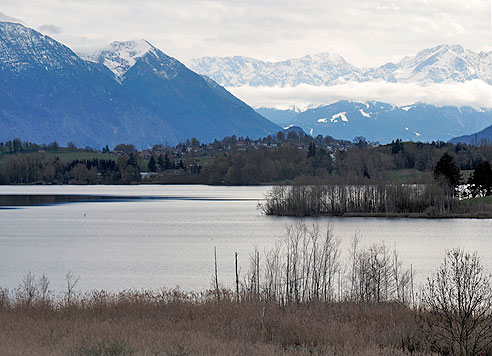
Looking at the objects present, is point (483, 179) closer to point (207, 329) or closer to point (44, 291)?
point (44, 291)

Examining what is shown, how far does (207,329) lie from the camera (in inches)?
921

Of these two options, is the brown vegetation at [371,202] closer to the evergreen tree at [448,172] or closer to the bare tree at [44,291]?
the evergreen tree at [448,172]

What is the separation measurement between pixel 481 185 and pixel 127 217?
61417 mm

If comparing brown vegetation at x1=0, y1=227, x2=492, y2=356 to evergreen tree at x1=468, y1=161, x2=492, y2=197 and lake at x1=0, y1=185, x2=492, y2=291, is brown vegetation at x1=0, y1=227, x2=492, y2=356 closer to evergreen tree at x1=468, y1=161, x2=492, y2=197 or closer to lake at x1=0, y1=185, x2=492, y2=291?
lake at x1=0, y1=185, x2=492, y2=291

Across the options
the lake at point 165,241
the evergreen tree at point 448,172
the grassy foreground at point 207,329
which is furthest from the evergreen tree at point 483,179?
the grassy foreground at point 207,329

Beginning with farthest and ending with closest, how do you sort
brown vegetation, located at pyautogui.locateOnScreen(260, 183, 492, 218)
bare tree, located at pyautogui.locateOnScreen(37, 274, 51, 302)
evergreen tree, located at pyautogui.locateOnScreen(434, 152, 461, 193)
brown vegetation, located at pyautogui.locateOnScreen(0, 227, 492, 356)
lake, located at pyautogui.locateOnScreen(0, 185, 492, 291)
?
evergreen tree, located at pyautogui.locateOnScreen(434, 152, 461, 193) < brown vegetation, located at pyautogui.locateOnScreen(260, 183, 492, 218) < lake, located at pyautogui.locateOnScreen(0, 185, 492, 291) < bare tree, located at pyautogui.locateOnScreen(37, 274, 51, 302) < brown vegetation, located at pyautogui.locateOnScreen(0, 227, 492, 356)

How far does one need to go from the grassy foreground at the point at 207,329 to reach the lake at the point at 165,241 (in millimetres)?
17370

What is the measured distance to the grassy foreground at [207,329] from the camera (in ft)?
65.4

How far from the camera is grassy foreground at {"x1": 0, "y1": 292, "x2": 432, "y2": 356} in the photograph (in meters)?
19.9

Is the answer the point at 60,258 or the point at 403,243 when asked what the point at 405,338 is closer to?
the point at 60,258

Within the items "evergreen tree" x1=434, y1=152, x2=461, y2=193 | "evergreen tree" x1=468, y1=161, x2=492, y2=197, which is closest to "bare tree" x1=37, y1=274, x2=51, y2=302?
"evergreen tree" x1=434, y1=152, x2=461, y2=193

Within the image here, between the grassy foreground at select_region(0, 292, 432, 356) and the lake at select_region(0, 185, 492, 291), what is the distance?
17.4 m

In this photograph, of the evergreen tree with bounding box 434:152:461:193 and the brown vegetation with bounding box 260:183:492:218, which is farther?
the evergreen tree with bounding box 434:152:461:193

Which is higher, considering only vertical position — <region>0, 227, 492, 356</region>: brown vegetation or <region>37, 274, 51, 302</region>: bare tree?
<region>0, 227, 492, 356</region>: brown vegetation
